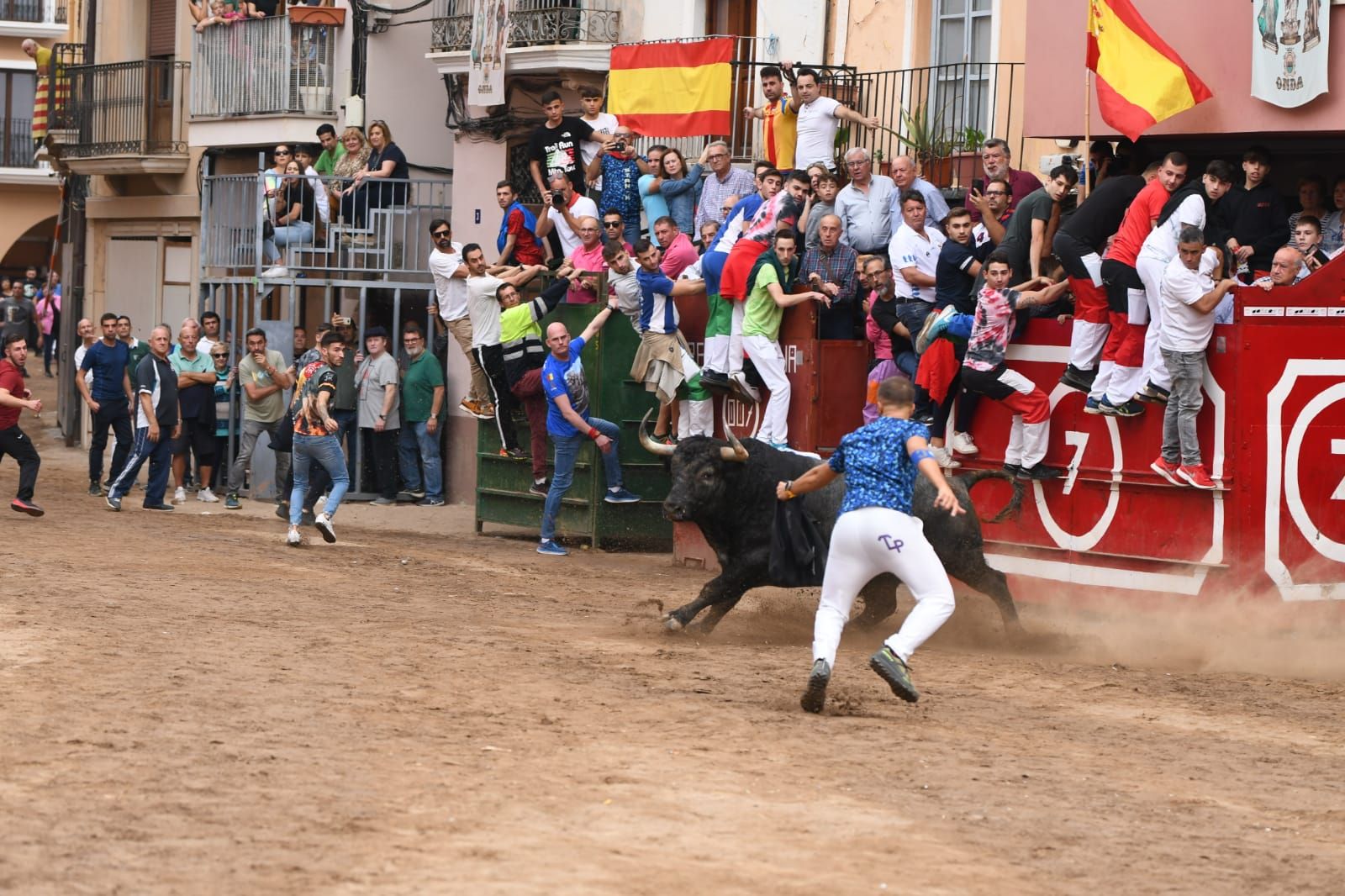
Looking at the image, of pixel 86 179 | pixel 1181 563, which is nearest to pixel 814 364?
pixel 1181 563

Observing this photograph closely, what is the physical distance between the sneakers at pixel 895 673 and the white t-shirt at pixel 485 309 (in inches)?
413

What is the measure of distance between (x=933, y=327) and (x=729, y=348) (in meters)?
2.51

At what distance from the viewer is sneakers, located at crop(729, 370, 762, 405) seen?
16.8m

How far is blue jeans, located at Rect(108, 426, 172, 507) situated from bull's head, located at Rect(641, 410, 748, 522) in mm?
9711

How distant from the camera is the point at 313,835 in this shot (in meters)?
7.12

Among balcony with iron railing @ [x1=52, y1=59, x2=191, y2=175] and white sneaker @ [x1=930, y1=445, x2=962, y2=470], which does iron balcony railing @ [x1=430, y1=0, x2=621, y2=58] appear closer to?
balcony with iron railing @ [x1=52, y1=59, x2=191, y2=175]

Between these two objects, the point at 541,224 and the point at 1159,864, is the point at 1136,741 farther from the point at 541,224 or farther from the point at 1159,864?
the point at 541,224

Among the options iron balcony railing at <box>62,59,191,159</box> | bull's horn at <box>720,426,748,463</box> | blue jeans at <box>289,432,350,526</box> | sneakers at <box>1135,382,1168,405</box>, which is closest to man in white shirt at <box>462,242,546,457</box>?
blue jeans at <box>289,432,350,526</box>

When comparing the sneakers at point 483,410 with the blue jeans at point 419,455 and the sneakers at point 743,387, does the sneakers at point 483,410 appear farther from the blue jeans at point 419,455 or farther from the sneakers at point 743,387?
the sneakers at point 743,387

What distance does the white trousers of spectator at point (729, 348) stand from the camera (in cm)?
1662

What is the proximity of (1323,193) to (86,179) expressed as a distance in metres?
22.7

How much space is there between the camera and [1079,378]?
14359 mm

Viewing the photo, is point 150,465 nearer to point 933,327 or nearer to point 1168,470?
point 933,327

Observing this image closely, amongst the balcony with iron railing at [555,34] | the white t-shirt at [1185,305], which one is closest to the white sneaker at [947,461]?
the white t-shirt at [1185,305]
